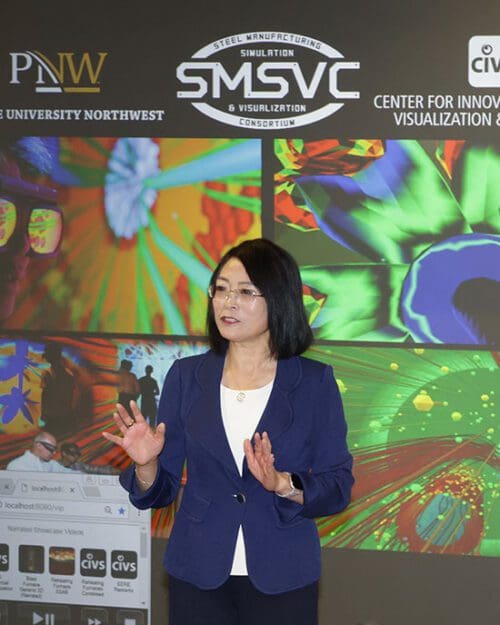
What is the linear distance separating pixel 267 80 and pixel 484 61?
2.47 ft

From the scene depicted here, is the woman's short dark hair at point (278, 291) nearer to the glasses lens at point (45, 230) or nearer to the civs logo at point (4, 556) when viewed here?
the glasses lens at point (45, 230)

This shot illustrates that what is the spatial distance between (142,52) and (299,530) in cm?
201

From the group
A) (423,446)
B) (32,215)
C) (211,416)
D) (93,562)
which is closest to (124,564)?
(93,562)

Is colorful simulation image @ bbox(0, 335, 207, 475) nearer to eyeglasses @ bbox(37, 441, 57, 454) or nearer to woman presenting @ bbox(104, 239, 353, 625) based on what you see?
eyeglasses @ bbox(37, 441, 57, 454)

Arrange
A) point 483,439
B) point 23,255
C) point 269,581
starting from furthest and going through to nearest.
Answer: point 23,255 → point 483,439 → point 269,581

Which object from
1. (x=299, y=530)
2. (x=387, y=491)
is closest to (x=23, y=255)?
(x=387, y=491)

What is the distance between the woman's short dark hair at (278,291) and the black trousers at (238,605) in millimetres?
556

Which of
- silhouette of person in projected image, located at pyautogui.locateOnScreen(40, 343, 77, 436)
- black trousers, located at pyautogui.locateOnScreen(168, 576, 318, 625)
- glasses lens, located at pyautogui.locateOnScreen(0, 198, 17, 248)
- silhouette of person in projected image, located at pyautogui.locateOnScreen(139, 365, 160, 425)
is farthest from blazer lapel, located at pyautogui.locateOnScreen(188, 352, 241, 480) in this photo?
glasses lens, located at pyautogui.locateOnScreen(0, 198, 17, 248)

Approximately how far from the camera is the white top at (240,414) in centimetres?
234

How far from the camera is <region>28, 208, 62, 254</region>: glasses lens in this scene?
375 centimetres

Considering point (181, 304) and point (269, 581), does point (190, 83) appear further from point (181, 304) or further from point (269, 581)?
point (269, 581)

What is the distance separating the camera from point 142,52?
3.67 meters

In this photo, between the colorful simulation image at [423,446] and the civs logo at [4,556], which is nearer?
the colorful simulation image at [423,446]

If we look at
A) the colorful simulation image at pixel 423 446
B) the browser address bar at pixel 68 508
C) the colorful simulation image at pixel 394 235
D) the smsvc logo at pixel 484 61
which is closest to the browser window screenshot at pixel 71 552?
the browser address bar at pixel 68 508
